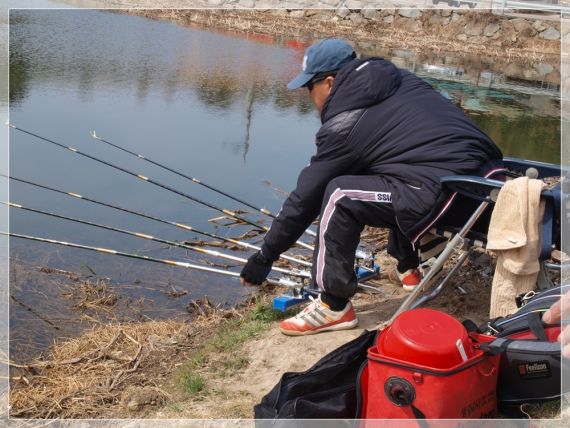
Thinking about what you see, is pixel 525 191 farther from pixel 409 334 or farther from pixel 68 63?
pixel 68 63

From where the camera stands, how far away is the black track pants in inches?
124

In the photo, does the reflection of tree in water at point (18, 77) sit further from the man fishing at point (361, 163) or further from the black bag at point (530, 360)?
the black bag at point (530, 360)

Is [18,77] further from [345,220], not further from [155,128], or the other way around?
[345,220]

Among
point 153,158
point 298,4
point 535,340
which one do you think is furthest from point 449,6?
point 535,340

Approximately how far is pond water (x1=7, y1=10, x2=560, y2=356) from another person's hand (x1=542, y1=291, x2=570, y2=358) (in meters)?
2.22

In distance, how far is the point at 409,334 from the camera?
7.75ft

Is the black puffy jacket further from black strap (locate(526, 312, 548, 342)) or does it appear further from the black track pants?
black strap (locate(526, 312, 548, 342))

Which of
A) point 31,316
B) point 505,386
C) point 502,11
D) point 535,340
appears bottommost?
point 31,316

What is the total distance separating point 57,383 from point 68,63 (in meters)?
7.09

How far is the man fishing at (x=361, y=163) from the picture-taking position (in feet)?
10.4

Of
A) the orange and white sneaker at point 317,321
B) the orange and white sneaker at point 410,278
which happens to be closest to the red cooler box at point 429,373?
the orange and white sneaker at point 317,321

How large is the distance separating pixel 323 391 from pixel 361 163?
1100 mm

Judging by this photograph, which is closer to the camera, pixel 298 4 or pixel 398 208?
pixel 398 208

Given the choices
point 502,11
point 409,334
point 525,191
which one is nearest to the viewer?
point 409,334
